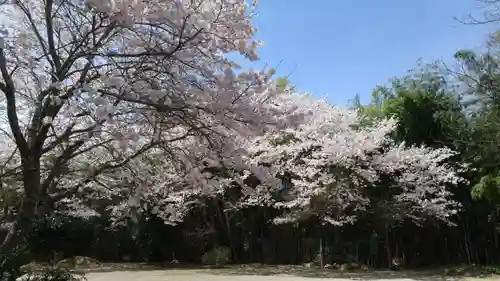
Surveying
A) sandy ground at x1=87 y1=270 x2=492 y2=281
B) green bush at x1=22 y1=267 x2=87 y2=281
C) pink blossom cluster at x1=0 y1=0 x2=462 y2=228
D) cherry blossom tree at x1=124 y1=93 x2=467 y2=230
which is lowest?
green bush at x1=22 y1=267 x2=87 y2=281

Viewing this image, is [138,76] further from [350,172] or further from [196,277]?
[350,172]

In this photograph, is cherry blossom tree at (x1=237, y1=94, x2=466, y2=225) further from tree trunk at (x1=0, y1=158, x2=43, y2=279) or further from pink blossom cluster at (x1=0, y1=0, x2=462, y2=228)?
tree trunk at (x1=0, y1=158, x2=43, y2=279)

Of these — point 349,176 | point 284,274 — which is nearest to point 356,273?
point 284,274

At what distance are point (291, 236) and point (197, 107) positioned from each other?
11448 mm

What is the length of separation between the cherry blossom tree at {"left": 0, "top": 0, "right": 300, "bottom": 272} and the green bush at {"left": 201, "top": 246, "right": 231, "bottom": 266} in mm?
9855

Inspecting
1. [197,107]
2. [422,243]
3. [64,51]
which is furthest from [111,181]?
[422,243]

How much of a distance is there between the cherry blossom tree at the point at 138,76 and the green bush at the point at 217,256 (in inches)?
388

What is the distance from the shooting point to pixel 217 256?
13797 mm

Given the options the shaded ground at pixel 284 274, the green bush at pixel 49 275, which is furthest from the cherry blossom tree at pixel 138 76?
the shaded ground at pixel 284 274

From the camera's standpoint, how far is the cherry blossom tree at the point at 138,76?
11.7 feet

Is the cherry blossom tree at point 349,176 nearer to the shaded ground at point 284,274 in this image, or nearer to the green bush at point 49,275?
the shaded ground at point 284,274

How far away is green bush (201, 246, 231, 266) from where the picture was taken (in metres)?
13.8

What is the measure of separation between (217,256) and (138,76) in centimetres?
1069

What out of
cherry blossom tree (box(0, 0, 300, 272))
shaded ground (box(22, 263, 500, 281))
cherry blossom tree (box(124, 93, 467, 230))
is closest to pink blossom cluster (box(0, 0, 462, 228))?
cherry blossom tree (box(0, 0, 300, 272))
